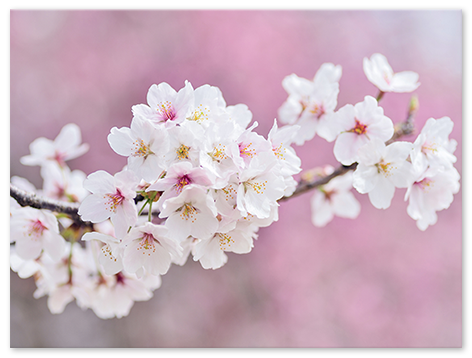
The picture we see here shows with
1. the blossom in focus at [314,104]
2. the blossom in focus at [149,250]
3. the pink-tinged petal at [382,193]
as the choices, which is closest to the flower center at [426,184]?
the pink-tinged petal at [382,193]

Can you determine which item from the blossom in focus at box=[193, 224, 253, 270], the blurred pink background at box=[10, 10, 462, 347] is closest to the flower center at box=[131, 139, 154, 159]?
the blossom in focus at box=[193, 224, 253, 270]

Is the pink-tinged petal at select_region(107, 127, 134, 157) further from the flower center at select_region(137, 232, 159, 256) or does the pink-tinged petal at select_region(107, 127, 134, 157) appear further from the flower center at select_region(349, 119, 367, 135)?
→ the flower center at select_region(349, 119, 367, 135)

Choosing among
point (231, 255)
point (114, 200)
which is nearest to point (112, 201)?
point (114, 200)

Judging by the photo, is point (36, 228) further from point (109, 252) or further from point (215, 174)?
point (215, 174)

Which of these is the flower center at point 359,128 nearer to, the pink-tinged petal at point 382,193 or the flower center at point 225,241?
the pink-tinged petal at point 382,193
